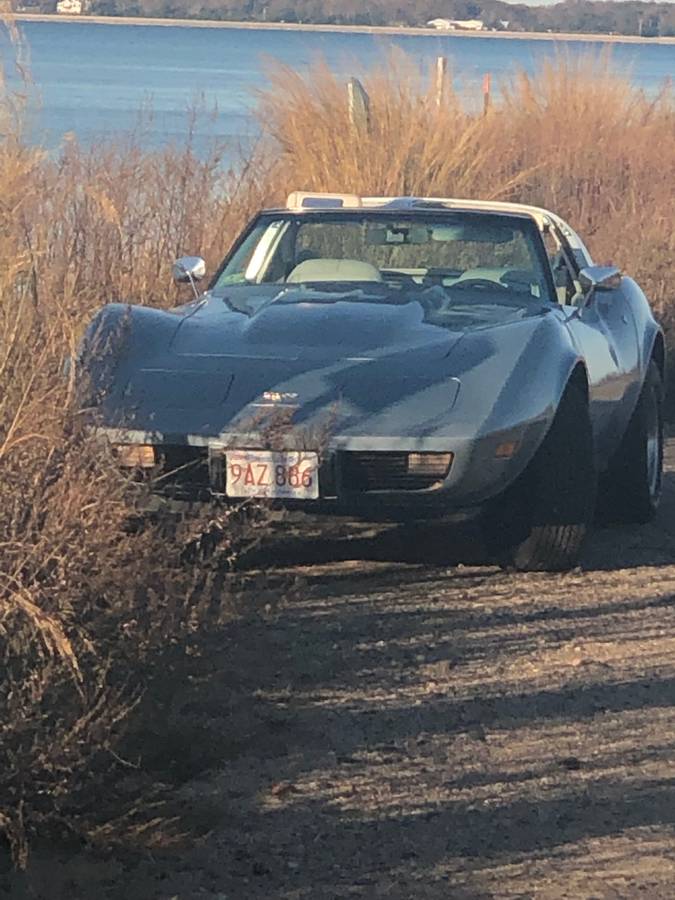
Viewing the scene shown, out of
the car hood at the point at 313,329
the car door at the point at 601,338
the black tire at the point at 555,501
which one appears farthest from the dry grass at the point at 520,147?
the black tire at the point at 555,501

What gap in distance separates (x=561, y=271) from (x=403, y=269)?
669mm

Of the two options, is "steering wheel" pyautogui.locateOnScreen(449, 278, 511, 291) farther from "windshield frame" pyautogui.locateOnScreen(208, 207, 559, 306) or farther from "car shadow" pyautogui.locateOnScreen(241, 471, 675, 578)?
"car shadow" pyautogui.locateOnScreen(241, 471, 675, 578)

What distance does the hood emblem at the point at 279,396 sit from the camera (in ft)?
21.4

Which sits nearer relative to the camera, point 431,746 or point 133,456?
point 431,746

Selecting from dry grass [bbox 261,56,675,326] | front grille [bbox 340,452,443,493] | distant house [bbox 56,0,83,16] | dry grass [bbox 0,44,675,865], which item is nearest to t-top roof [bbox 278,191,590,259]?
dry grass [bbox 0,44,675,865]

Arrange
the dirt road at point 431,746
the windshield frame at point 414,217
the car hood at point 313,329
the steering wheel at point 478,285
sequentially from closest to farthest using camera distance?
1. the dirt road at point 431,746
2. the car hood at point 313,329
3. the steering wheel at point 478,285
4. the windshield frame at point 414,217

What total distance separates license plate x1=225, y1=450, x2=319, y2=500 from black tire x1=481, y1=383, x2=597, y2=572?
0.84m

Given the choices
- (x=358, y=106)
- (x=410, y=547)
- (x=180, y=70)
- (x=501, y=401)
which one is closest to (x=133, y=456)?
(x=501, y=401)

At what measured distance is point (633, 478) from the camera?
28.0ft

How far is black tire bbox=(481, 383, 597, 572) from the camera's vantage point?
7031 millimetres

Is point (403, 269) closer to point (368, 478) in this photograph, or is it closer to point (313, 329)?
point (313, 329)

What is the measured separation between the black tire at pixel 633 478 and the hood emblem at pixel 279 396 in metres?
2.36

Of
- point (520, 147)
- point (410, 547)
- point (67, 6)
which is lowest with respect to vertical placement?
point (410, 547)

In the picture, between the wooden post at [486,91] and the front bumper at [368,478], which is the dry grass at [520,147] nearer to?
the wooden post at [486,91]
